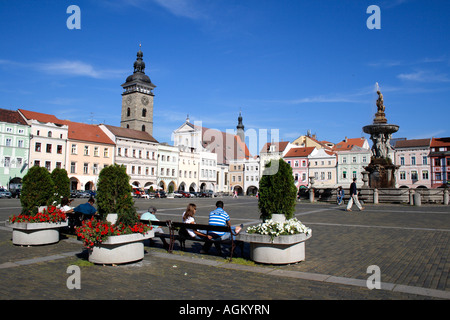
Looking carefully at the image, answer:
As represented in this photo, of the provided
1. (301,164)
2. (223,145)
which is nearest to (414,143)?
(301,164)

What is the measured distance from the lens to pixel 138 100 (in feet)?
298

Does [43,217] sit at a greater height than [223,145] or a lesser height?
lesser

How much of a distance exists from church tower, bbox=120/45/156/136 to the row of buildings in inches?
9.9

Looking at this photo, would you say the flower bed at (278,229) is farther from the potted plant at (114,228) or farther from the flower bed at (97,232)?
the flower bed at (97,232)

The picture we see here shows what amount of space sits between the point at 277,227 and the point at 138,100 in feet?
289

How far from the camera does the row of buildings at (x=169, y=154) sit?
54.9 m

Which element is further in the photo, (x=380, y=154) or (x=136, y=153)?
(x=136, y=153)

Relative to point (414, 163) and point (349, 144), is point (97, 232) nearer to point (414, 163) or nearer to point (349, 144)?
point (414, 163)

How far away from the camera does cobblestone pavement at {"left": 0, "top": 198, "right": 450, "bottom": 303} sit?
5277mm

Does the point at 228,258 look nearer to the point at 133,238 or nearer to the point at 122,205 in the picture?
the point at 133,238

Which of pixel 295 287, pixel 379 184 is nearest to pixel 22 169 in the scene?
pixel 379 184

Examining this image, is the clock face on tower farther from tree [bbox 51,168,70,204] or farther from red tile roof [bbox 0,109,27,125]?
tree [bbox 51,168,70,204]
